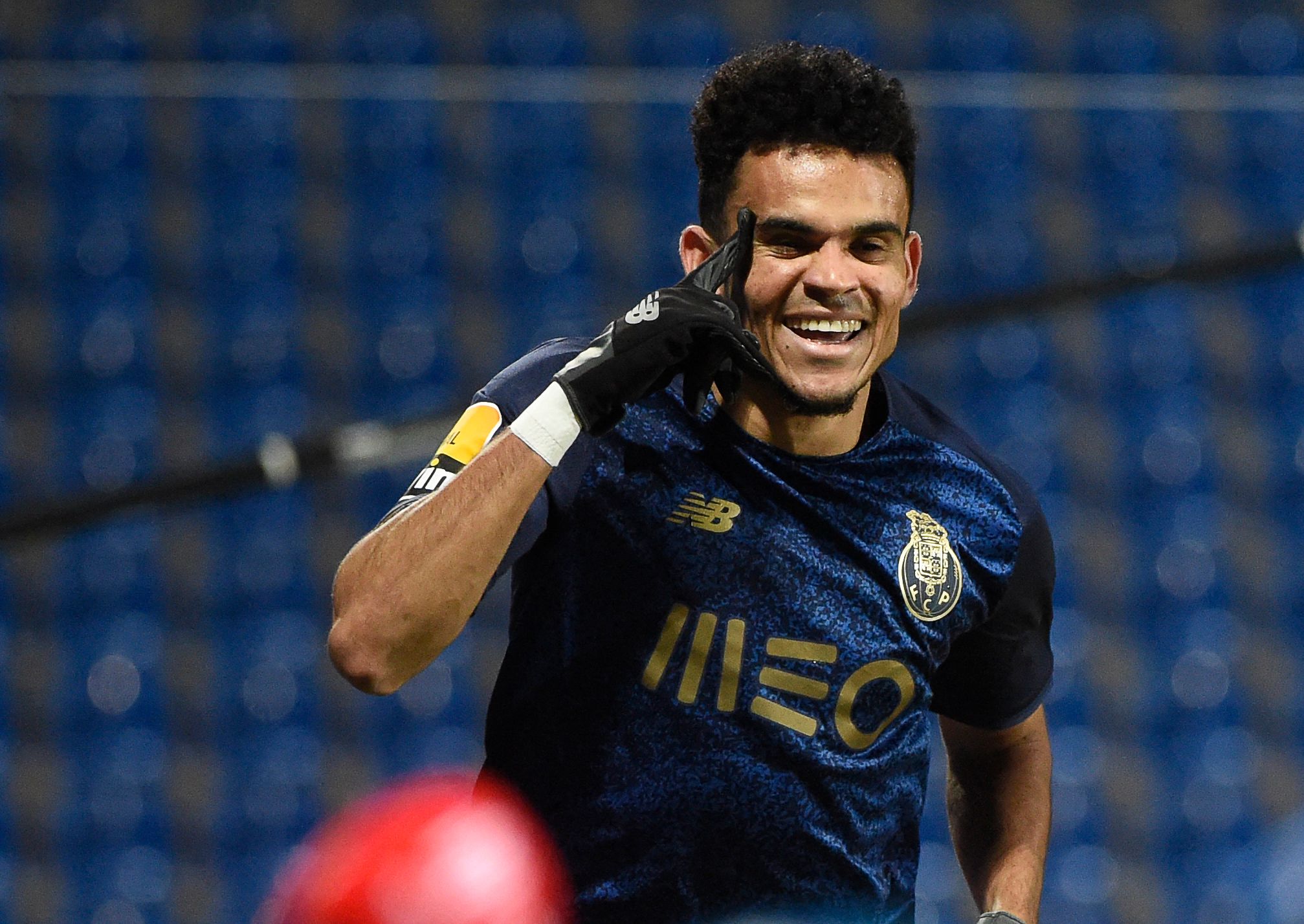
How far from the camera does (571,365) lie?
69.4 inches

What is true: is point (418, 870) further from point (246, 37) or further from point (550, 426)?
point (246, 37)

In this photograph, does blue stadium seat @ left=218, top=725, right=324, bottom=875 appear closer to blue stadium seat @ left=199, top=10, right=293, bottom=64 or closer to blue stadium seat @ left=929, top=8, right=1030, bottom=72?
blue stadium seat @ left=199, top=10, right=293, bottom=64

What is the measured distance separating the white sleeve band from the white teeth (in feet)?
1.11

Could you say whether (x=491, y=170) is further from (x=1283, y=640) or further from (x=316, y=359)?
(x=1283, y=640)

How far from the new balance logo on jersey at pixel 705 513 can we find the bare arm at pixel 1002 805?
60cm

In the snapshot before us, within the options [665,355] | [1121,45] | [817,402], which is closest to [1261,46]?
[1121,45]

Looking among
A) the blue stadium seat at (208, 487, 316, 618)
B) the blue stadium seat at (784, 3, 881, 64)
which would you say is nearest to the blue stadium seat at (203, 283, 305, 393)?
the blue stadium seat at (208, 487, 316, 618)

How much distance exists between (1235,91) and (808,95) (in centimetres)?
522

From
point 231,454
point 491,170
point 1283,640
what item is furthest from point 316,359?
point 1283,640

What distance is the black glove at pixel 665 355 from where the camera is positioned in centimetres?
174

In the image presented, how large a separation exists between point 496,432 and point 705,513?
10.5 inches

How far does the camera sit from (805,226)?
1.92m

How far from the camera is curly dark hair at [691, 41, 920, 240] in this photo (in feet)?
6.46

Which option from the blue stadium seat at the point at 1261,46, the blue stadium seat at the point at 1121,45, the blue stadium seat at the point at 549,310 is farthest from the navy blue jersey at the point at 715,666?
the blue stadium seat at the point at 1261,46
